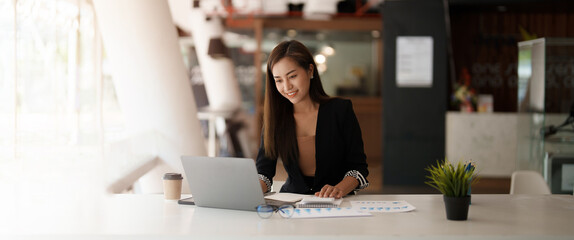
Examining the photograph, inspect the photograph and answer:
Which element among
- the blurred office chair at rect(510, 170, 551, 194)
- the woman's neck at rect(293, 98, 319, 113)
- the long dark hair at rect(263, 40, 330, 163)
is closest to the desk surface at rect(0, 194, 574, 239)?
the long dark hair at rect(263, 40, 330, 163)

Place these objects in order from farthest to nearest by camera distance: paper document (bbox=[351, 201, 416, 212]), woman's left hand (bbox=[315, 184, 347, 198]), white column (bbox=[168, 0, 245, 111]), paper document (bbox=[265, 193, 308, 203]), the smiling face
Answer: white column (bbox=[168, 0, 245, 111]) → the smiling face → woman's left hand (bbox=[315, 184, 347, 198]) → paper document (bbox=[265, 193, 308, 203]) → paper document (bbox=[351, 201, 416, 212])

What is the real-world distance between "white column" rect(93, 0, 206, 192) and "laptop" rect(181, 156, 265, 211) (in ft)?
10.7

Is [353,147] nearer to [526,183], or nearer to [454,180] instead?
[454,180]

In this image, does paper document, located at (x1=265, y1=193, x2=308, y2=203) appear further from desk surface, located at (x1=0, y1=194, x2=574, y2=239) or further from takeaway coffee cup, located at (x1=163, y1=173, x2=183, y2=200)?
takeaway coffee cup, located at (x1=163, y1=173, x2=183, y2=200)

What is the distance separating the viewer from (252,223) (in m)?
2.39

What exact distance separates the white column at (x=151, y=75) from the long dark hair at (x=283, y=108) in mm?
2784

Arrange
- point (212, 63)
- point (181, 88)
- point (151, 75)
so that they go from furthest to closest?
point (212, 63) → point (181, 88) → point (151, 75)

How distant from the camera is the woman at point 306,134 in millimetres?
3100

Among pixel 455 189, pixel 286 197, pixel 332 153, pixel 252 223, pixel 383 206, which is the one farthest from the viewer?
pixel 332 153

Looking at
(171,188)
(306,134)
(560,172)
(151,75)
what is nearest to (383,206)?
(306,134)

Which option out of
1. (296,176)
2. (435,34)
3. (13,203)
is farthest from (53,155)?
(435,34)

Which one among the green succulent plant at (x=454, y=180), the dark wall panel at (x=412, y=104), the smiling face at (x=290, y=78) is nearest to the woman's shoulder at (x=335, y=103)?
the smiling face at (x=290, y=78)

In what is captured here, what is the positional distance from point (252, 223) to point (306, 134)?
0.91 meters

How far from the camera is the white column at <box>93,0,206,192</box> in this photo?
5586mm
